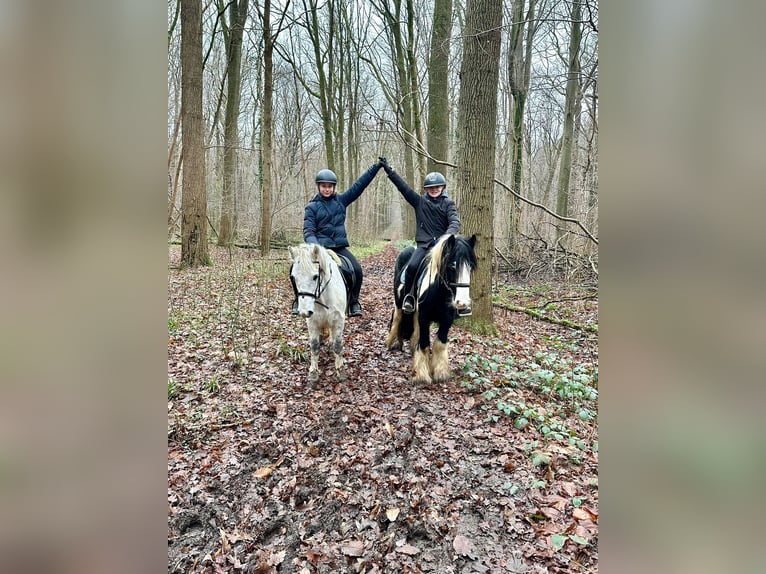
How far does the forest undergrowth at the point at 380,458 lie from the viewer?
104 inches

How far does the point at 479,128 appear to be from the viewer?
6.06 meters

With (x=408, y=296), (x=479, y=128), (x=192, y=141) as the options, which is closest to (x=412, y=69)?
(x=192, y=141)

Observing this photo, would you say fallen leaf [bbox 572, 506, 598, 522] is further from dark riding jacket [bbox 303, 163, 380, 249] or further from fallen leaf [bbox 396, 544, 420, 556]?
dark riding jacket [bbox 303, 163, 380, 249]

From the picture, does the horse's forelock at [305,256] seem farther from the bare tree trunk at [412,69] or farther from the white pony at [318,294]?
the bare tree trunk at [412,69]

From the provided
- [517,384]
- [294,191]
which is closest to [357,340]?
[517,384]

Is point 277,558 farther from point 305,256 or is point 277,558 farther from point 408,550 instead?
point 305,256

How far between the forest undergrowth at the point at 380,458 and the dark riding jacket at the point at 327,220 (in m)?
1.83

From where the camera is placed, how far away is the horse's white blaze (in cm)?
421

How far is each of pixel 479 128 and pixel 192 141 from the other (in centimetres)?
812

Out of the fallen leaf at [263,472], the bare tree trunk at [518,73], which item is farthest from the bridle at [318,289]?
the bare tree trunk at [518,73]
